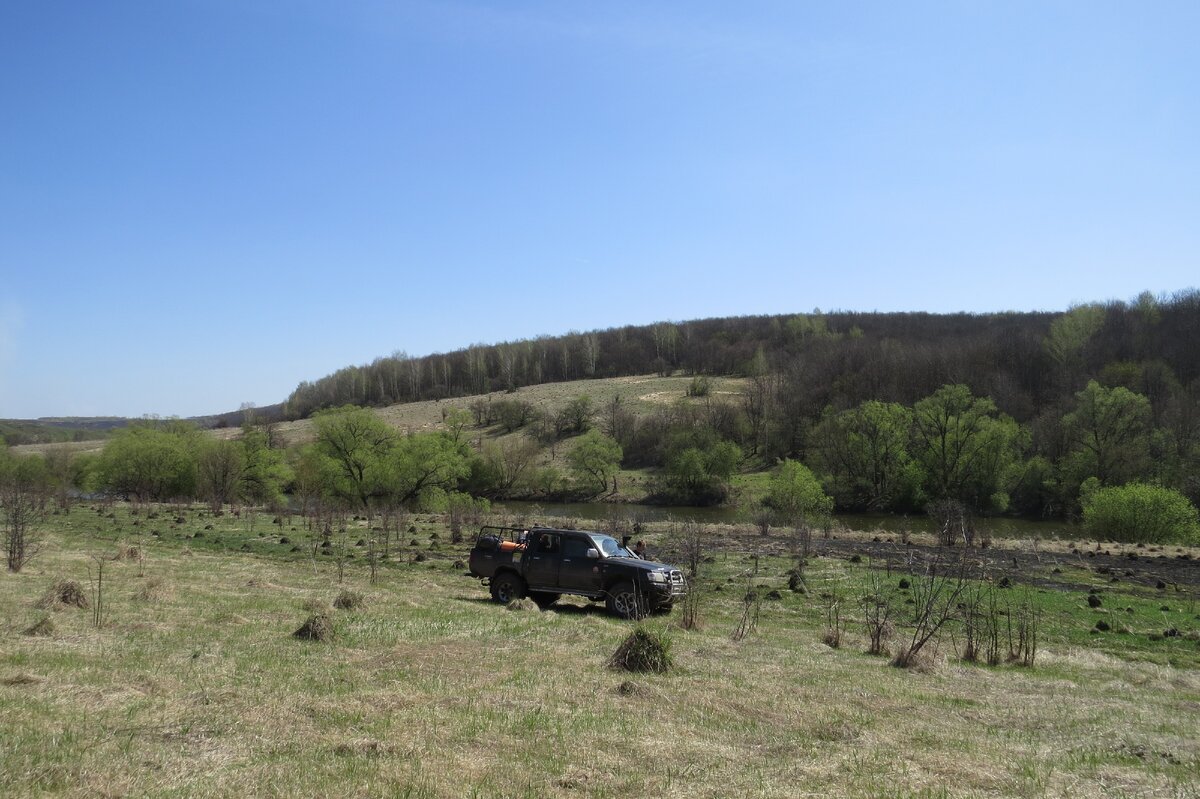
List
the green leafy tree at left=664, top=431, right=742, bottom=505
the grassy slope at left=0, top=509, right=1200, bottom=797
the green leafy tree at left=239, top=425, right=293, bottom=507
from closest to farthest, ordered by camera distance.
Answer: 1. the grassy slope at left=0, top=509, right=1200, bottom=797
2. the green leafy tree at left=239, top=425, right=293, bottom=507
3. the green leafy tree at left=664, top=431, right=742, bottom=505

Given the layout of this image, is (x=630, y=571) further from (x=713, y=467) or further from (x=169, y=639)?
(x=713, y=467)

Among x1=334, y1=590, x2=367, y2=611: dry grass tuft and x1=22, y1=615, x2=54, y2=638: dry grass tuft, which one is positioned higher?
x1=22, y1=615, x2=54, y2=638: dry grass tuft

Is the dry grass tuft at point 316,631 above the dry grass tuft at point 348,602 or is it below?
above

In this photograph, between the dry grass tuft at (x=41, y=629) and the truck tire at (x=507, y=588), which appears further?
the truck tire at (x=507, y=588)

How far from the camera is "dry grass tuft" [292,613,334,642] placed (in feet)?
37.3

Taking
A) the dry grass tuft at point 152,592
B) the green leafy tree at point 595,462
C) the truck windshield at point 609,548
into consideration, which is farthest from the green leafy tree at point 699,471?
the dry grass tuft at point 152,592

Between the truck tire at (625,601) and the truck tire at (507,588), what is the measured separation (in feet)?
8.28

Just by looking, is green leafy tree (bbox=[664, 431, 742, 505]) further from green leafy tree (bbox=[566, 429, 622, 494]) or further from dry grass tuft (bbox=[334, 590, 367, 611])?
dry grass tuft (bbox=[334, 590, 367, 611])

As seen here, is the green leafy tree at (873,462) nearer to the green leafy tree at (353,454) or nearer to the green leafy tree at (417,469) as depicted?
the green leafy tree at (417,469)

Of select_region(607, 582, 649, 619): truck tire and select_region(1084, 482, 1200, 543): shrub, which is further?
select_region(1084, 482, 1200, 543): shrub

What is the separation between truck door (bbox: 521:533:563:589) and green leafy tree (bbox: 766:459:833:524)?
118ft

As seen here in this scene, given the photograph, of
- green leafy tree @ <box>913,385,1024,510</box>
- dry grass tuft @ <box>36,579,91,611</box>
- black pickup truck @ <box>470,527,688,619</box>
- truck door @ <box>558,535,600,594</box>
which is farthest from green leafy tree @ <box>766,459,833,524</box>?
dry grass tuft @ <box>36,579,91,611</box>

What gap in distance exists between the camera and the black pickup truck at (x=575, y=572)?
17125 millimetres

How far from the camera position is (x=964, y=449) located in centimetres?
6875
